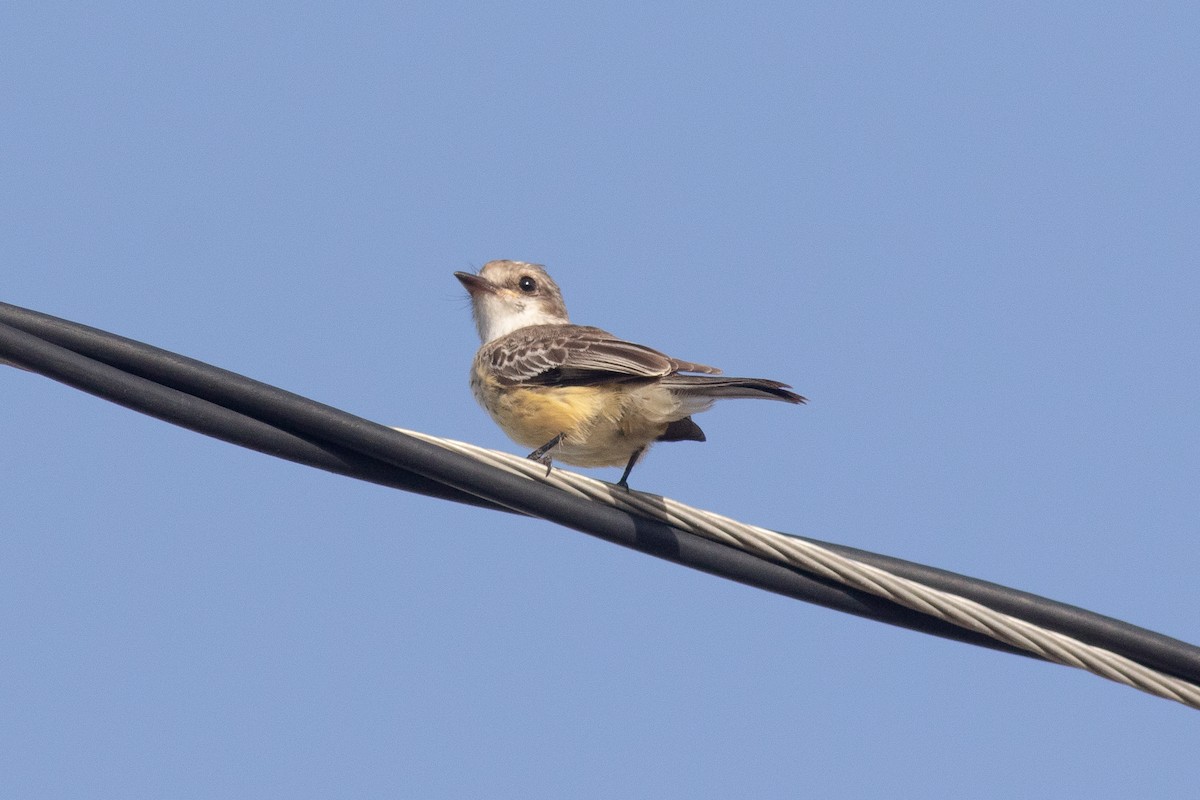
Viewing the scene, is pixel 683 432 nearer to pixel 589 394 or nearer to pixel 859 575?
pixel 589 394

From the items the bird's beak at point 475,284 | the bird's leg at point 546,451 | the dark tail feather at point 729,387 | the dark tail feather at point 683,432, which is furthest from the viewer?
the bird's beak at point 475,284

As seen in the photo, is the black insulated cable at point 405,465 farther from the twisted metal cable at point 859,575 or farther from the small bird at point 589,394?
the small bird at point 589,394

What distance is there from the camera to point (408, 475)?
5605 mm

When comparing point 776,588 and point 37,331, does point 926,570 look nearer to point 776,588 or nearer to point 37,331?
point 776,588

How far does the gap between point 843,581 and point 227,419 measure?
255 centimetres

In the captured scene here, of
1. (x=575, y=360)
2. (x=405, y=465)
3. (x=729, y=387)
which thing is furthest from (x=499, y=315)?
(x=405, y=465)

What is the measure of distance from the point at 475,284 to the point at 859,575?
Result: 6.19 m

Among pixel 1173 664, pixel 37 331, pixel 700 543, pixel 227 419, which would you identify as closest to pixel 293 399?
pixel 227 419

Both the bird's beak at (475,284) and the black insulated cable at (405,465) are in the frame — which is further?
the bird's beak at (475,284)

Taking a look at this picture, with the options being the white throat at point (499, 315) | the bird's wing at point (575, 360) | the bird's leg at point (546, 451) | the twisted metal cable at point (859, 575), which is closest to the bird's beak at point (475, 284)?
the white throat at point (499, 315)

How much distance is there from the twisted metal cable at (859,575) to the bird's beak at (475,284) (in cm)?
560

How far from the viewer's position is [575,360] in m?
8.27

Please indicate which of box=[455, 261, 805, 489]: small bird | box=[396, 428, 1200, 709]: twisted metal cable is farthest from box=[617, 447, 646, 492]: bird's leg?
box=[396, 428, 1200, 709]: twisted metal cable

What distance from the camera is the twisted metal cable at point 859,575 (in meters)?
5.39
